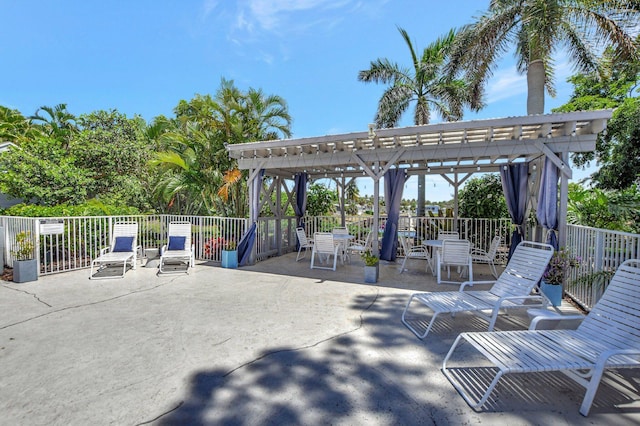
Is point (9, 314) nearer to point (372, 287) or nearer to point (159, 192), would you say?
point (372, 287)

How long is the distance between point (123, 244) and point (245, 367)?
6017mm

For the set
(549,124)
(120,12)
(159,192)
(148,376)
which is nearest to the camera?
(148,376)

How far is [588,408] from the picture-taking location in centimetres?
220

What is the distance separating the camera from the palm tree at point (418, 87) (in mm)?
12602

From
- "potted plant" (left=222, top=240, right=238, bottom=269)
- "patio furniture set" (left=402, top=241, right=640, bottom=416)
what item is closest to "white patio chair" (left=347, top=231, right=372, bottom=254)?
"potted plant" (left=222, top=240, right=238, bottom=269)

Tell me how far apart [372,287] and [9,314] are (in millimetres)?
5711

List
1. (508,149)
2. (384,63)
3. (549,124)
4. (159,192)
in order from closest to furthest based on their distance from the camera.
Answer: (549,124) < (508,149) < (159,192) < (384,63)

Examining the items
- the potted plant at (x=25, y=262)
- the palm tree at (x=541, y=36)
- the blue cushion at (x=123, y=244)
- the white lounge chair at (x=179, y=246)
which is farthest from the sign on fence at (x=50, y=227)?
the palm tree at (x=541, y=36)

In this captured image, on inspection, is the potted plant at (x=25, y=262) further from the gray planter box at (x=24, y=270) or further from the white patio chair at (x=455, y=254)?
the white patio chair at (x=455, y=254)

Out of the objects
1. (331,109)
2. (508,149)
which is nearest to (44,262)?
(508,149)

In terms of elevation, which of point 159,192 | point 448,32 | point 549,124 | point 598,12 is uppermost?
point 448,32

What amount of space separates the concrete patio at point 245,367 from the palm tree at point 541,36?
774 cm

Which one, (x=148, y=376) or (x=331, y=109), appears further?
(x=331, y=109)

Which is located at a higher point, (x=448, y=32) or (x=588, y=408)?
(x=448, y=32)
